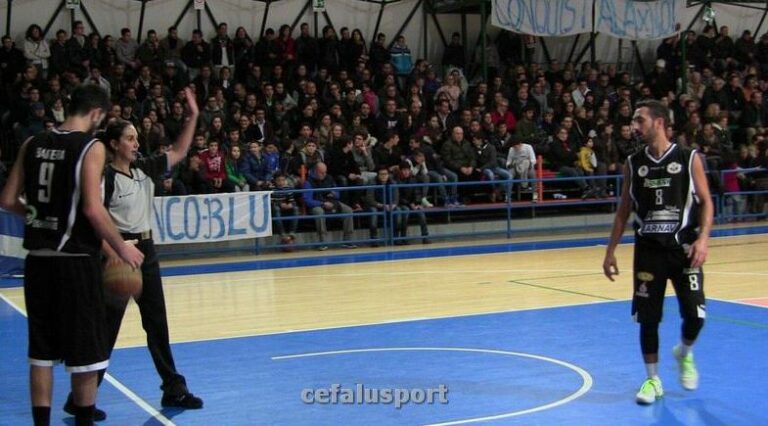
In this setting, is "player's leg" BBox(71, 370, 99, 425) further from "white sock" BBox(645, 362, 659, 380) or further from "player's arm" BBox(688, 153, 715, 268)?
"player's arm" BBox(688, 153, 715, 268)

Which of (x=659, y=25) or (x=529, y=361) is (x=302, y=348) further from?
(x=659, y=25)

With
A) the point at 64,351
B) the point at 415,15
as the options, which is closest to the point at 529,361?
the point at 64,351

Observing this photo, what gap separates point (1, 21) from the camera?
21031 millimetres

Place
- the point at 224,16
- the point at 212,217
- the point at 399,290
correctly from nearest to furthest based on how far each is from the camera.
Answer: the point at 399,290 → the point at 212,217 → the point at 224,16

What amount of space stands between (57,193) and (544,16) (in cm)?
1949

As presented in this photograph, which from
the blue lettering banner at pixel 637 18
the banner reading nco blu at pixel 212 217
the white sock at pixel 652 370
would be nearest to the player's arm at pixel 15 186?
the white sock at pixel 652 370

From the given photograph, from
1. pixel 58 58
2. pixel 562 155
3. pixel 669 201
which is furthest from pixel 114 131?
pixel 562 155

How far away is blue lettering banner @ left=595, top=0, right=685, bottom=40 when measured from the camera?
24438mm

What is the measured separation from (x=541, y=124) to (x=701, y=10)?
8874mm

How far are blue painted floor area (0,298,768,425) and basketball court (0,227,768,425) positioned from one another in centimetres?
2

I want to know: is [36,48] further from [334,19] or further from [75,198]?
[75,198]

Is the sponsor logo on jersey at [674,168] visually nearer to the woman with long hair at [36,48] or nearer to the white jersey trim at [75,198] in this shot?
the white jersey trim at [75,198]

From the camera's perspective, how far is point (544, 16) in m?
23.8

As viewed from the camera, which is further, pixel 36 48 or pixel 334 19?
pixel 334 19
